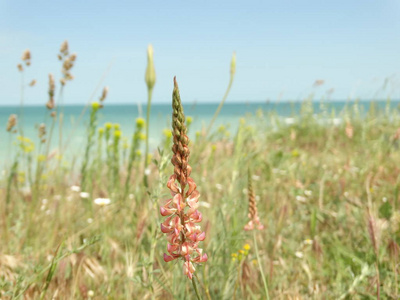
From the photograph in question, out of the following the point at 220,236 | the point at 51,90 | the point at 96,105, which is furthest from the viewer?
the point at 96,105

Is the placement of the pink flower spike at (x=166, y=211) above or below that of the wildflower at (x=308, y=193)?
above

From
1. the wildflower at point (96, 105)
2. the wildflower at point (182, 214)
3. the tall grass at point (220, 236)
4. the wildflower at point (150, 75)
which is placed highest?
the wildflower at point (150, 75)

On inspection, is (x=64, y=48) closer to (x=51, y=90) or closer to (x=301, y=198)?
(x=51, y=90)

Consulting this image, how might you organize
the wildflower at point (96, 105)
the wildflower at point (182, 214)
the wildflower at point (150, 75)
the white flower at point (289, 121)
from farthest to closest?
the white flower at point (289, 121), the wildflower at point (96, 105), the wildflower at point (150, 75), the wildflower at point (182, 214)

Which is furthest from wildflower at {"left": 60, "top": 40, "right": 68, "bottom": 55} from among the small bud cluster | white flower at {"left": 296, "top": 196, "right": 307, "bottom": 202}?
white flower at {"left": 296, "top": 196, "right": 307, "bottom": 202}

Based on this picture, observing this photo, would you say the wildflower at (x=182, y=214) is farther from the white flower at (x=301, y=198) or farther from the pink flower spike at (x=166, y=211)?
the white flower at (x=301, y=198)

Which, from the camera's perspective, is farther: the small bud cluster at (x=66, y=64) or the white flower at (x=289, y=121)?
the white flower at (x=289, y=121)

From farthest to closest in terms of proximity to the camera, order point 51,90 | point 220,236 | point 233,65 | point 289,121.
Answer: point 289,121
point 51,90
point 233,65
point 220,236

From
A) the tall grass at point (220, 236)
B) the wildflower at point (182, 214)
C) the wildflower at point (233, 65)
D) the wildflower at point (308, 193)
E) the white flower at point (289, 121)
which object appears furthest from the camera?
the white flower at point (289, 121)

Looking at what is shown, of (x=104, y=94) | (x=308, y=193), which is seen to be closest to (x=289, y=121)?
(x=308, y=193)

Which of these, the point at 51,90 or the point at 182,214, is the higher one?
the point at 51,90

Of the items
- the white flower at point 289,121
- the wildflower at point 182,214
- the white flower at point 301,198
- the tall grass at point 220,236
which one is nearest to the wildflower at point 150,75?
the tall grass at point 220,236

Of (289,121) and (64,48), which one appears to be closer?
(64,48)

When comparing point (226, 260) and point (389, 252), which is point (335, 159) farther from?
point (226, 260)
